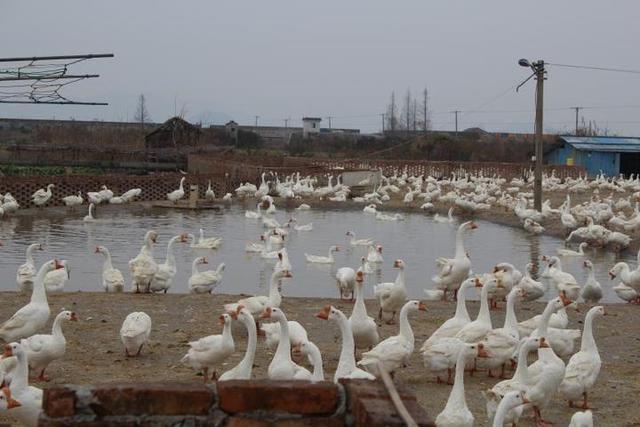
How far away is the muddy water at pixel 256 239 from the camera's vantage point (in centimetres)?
1708

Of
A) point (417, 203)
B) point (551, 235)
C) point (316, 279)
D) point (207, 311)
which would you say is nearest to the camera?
point (207, 311)

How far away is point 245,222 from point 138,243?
7762 millimetres

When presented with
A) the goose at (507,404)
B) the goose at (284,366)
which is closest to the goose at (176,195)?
the goose at (284,366)

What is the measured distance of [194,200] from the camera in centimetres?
3406

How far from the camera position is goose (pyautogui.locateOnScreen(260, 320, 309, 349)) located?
8836 millimetres

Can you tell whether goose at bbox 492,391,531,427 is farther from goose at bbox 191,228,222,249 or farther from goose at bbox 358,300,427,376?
goose at bbox 191,228,222,249

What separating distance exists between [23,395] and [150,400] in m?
3.13

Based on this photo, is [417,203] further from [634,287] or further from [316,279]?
[634,287]

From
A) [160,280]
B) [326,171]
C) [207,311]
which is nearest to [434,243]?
[160,280]

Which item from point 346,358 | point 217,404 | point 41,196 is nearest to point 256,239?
point 41,196

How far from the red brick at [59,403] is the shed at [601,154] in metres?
55.1

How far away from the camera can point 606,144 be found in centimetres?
5838

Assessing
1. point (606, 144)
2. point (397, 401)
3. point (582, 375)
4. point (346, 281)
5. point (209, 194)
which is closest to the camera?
point (397, 401)

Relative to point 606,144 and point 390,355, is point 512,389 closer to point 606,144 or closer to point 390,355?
point 390,355
